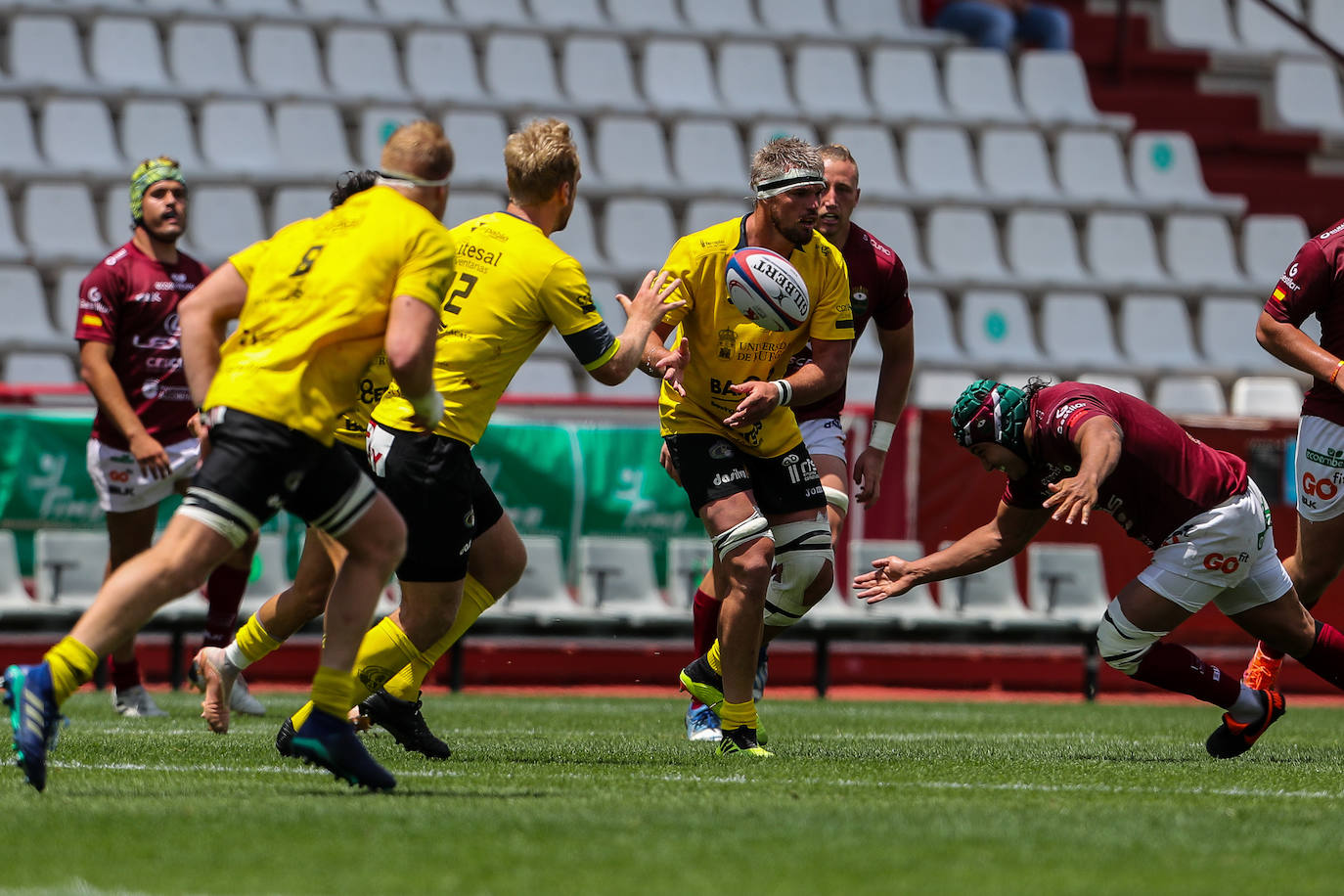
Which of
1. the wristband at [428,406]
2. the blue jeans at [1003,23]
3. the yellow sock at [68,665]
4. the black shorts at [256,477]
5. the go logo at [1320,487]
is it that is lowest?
the yellow sock at [68,665]

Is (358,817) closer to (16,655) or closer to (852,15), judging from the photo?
(16,655)

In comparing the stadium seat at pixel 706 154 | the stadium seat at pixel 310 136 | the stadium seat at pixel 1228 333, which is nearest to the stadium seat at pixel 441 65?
the stadium seat at pixel 310 136

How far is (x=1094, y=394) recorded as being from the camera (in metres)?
6.72

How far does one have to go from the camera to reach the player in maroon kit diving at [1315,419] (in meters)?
7.78

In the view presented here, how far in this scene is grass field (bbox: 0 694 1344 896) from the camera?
13.4 ft

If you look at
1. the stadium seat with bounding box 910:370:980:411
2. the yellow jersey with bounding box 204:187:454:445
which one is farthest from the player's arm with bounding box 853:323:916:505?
the stadium seat with bounding box 910:370:980:411

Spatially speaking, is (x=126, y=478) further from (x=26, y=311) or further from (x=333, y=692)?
(x=26, y=311)

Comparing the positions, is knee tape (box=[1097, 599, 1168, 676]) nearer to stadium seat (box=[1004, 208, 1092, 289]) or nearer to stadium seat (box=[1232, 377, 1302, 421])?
stadium seat (box=[1232, 377, 1302, 421])

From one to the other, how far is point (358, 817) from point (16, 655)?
290 inches

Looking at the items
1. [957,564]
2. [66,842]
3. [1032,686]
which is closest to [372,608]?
[66,842]

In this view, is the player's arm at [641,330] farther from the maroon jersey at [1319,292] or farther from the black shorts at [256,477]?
the maroon jersey at [1319,292]

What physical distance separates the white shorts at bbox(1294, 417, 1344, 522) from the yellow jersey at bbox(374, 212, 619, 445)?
3.37 m

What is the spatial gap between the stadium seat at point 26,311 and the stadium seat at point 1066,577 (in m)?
7.12

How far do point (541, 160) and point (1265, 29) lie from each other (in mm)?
16312
